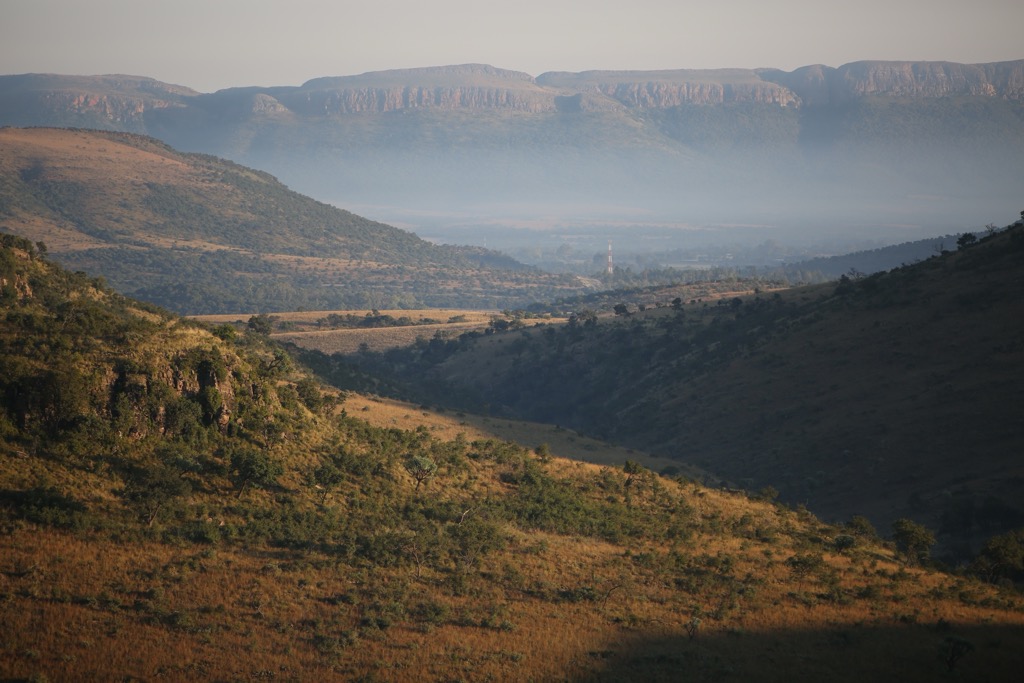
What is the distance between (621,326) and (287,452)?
245 feet

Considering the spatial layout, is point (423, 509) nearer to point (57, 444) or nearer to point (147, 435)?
point (147, 435)

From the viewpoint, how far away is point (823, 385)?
7612 centimetres

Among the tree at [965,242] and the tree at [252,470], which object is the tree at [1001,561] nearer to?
the tree at [252,470]

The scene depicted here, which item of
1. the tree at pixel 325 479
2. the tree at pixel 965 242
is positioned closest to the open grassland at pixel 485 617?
the tree at pixel 325 479

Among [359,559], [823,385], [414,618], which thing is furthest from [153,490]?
[823,385]

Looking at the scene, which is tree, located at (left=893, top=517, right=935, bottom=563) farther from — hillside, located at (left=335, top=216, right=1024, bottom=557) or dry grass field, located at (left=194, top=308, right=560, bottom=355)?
dry grass field, located at (left=194, top=308, right=560, bottom=355)

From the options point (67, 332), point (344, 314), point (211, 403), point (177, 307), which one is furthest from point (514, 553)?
point (177, 307)

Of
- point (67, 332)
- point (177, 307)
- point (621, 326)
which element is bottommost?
point (177, 307)

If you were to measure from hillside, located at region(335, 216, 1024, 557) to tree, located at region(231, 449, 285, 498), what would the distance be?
107ft

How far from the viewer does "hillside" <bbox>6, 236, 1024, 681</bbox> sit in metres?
29.4

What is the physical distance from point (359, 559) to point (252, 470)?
597cm

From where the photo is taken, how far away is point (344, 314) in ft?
479

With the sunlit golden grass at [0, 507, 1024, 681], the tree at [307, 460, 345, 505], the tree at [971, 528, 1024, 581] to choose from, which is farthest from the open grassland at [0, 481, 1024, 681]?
the tree at [307, 460, 345, 505]

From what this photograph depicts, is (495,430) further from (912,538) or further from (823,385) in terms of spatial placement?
(912,538)
